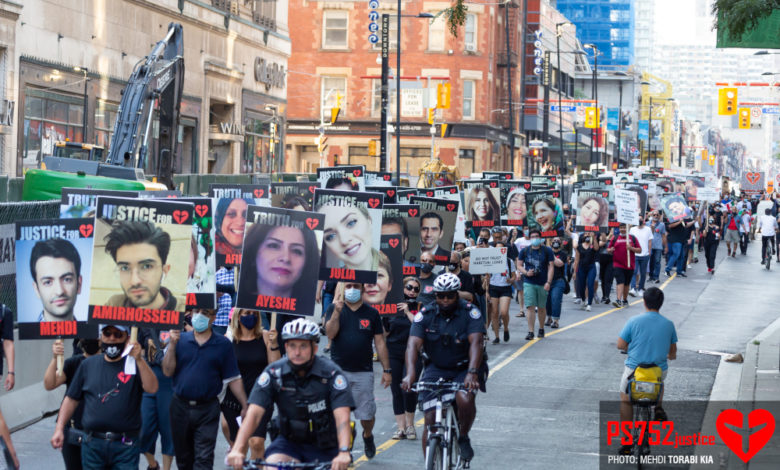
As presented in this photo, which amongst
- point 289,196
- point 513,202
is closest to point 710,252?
point 513,202

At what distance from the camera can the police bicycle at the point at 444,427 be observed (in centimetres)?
1015

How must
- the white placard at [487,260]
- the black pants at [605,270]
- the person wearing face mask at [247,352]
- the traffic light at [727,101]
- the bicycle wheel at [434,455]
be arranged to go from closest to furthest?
1. the bicycle wheel at [434,455]
2. the person wearing face mask at [247,352]
3. the white placard at [487,260]
4. the black pants at [605,270]
5. the traffic light at [727,101]

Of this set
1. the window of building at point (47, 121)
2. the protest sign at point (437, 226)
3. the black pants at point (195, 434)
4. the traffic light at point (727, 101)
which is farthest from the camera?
the traffic light at point (727, 101)

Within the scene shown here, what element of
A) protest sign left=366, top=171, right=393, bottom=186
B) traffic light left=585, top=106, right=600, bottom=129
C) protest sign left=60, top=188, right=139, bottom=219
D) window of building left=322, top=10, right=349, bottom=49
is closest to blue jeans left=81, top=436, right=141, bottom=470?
protest sign left=60, top=188, right=139, bottom=219

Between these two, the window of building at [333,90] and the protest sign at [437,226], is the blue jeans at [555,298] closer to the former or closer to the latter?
the protest sign at [437,226]

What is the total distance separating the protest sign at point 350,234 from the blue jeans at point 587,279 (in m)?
13.6

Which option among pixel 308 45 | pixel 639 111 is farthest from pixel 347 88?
pixel 639 111

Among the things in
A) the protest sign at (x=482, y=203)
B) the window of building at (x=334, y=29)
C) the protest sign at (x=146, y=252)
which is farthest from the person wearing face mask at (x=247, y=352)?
the window of building at (x=334, y=29)

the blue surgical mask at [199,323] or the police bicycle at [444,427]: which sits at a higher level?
the blue surgical mask at [199,323]

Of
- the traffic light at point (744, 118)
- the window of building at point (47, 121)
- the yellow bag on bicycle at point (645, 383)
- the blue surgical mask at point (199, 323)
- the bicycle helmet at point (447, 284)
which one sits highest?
the traffic light at point (744, 118)

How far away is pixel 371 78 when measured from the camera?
245ft

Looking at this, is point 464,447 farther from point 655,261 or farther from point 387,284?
point 655,261

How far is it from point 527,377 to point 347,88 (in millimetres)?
60466

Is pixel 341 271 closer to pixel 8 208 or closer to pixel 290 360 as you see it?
pixel 8 208
